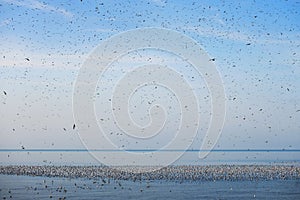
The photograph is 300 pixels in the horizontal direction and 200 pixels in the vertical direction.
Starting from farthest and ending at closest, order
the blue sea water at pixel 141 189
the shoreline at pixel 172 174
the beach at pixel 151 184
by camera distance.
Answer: the shoreline at pixel 172 174 → the beach at pixel 151 184 → the blue sea water at pixel 141 189

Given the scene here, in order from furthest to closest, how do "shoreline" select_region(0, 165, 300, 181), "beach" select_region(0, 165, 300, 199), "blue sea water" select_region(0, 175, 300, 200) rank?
"shoreline" select_region(0, 165, 300, 181) < "beach" select_region(0, 165, 300, 199) < "blue sea water" select_region(0, 175, 300, 200)

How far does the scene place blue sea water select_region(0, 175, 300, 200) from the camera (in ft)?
94.1

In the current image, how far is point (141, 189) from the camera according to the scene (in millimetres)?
30812

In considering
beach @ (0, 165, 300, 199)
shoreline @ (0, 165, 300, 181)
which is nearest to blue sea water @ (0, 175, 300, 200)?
beach @ (0, 165, 300, 199)

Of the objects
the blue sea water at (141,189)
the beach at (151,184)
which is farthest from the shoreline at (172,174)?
the blue sea water at (141,189)

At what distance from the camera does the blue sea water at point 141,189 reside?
28675 millimetres

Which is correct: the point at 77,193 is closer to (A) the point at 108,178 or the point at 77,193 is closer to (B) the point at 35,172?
(A) the point at 108,178

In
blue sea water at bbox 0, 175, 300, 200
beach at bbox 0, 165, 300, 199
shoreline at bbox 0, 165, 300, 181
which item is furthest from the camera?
shoreline at bbox 0, 165, 300, 181

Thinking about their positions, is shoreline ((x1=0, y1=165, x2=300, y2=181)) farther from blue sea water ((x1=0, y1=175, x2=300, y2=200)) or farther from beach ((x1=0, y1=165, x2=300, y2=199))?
blue sea water ((x1=0, y1=175, x2=300, y2=200))

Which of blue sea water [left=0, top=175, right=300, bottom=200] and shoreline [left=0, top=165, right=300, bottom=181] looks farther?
shoreline [left=0, top=165, right=300, bottom=181]

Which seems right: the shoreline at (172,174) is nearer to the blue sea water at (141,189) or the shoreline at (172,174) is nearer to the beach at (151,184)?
the beach at (151,184)

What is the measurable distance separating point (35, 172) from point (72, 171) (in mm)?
2989

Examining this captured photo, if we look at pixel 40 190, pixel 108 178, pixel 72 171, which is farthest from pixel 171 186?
pixel 72 171

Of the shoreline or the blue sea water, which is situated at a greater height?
the shoreline
